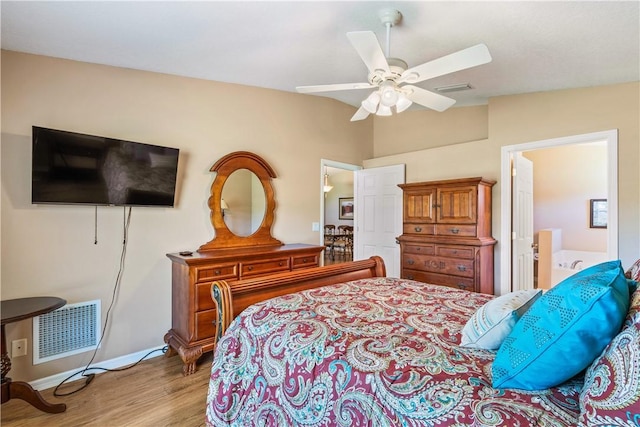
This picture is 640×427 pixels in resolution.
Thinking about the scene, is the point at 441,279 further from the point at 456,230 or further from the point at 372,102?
the point at 372,102

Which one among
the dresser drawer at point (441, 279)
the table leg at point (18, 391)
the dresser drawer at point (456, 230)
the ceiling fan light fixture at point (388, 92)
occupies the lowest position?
the table leg at point (18, 391)

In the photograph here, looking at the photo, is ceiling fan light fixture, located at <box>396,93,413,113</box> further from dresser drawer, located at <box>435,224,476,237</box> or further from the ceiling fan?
dresser drawer, located at <box>435,224,476,237</box>

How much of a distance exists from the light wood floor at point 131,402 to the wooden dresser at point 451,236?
2.62 metres

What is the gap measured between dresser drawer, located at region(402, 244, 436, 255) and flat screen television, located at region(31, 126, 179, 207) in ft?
9.05

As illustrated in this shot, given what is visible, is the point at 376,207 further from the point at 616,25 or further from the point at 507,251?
the point at 616,25

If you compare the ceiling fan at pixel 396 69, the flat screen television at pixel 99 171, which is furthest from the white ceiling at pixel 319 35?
the flat screen television at pixel 99 171

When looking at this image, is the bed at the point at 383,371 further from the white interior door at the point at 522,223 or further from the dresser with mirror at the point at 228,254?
the white interior door at the point at 522,223

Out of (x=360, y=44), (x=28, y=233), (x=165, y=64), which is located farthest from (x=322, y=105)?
(x=28, y=233)

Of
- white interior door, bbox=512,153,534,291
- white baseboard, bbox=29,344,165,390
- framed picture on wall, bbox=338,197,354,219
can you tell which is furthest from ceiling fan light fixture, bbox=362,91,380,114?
framed picture on wall, bbox=338,197,354,219

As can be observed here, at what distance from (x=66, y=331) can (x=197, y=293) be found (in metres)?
1.05

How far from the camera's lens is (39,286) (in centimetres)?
237

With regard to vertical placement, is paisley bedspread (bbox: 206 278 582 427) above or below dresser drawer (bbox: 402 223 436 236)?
below

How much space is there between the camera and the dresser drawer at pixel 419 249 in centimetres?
370

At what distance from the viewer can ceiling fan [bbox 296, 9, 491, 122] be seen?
1730mm
